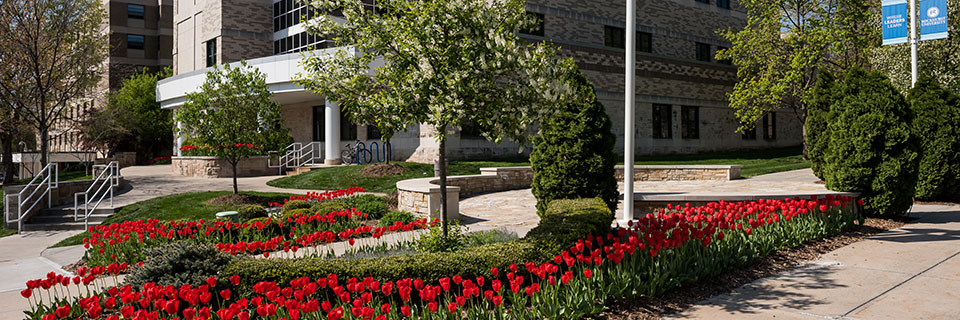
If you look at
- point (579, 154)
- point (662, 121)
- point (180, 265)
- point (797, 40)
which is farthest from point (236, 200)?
point (662, 121)

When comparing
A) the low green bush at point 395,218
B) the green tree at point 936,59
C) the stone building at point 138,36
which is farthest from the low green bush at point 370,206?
the stone building at point 138,36

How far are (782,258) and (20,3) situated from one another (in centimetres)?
2609

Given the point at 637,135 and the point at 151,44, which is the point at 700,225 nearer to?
the point at 637,135

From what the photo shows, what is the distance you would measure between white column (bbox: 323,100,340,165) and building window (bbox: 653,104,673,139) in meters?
16.7

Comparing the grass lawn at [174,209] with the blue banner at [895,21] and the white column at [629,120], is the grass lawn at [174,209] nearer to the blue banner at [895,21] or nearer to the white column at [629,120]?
the white column at [629,120]

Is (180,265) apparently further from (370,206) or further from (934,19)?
(934,19)

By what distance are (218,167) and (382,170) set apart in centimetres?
806

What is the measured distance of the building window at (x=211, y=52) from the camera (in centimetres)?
3294

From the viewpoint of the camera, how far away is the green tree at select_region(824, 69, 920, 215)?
32.3 ft

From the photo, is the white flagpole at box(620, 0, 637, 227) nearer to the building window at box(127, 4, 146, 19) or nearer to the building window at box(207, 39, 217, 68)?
the building window at box(207, 39, 217, 68)

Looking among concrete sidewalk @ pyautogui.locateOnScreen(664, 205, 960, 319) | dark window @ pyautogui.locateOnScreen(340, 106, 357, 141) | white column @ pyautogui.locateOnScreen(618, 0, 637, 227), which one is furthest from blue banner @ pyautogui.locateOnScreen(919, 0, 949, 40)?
dark window @ pyautogui.locateOnScreen(340, 106, 357, 141)

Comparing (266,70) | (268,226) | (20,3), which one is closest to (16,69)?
(20,3)

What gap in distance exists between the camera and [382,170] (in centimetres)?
1977

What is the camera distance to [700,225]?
7148 millimetres
